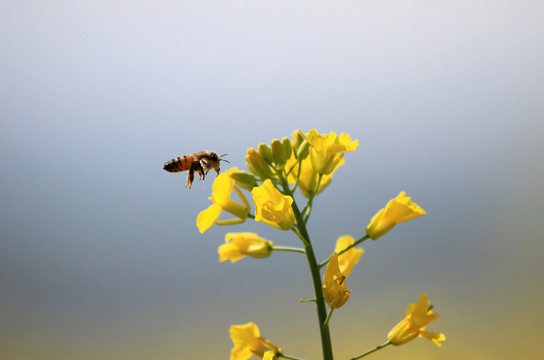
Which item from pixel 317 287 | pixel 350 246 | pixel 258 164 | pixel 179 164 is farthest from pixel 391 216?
pixel 179 164

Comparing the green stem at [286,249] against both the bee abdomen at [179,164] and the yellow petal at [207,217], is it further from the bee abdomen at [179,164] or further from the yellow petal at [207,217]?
the bee abdomen at [179,164]

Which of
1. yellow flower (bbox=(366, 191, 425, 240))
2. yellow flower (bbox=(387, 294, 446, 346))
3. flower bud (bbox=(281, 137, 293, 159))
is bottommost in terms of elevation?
yellow flower (bbox=(387, 294, 446, 346))

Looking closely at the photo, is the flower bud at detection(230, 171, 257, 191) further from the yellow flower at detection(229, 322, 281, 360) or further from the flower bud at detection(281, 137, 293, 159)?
the yellow flower at detection(229, 322, 281, 360)

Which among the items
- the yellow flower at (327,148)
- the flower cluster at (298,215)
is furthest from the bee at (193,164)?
the yellow flower at (327,148)

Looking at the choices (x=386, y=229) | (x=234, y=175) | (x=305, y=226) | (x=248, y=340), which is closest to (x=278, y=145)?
(x=234, y=175)

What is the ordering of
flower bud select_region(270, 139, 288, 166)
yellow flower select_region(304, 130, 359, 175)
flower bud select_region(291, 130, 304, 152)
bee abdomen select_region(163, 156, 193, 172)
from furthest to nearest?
bee abdomen select_region(163, 156, 193, 172), flower bud select_region(291, 130, 304, 152), flower bud select_region(270, 139, 288, 166), yellow flower select_region(304, 130, 359, 175)

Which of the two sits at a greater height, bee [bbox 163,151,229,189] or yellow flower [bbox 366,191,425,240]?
bee [bbox 163,151,229,189]

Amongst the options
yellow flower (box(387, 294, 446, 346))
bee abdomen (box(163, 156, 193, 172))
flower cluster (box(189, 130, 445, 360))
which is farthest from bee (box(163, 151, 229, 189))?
yellow flower (box(387, 294, 446, 346))
